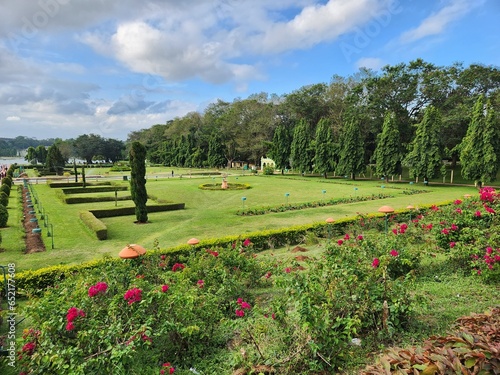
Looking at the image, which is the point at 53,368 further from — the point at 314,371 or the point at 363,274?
the point at 363,274

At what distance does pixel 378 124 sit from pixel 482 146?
1506 centimetres

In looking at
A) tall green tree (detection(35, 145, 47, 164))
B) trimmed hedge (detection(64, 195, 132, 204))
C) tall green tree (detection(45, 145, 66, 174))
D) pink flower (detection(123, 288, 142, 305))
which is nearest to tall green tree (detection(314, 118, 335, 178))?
trimmed hedge (detection(64, 195, 132, 204))

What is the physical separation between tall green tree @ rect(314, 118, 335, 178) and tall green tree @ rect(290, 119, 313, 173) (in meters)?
2.28

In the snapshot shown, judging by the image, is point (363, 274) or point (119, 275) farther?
point (119, 275)

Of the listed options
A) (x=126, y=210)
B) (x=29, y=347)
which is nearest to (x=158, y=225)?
(x=126, y=210)

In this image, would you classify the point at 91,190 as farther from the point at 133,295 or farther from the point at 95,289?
the point at 133,295

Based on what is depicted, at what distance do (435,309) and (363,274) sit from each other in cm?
138

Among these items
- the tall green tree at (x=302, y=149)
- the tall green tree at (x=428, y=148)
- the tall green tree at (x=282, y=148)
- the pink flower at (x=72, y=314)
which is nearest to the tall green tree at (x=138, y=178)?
the pink flower at (x=72, y=314)

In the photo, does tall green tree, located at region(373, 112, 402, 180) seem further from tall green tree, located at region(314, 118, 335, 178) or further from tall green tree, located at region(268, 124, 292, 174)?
tall green tree, located at region(268, 124, 292, 174)

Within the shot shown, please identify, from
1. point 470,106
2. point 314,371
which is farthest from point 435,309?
point 470,106

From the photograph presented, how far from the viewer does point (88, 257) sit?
9664 millimetres

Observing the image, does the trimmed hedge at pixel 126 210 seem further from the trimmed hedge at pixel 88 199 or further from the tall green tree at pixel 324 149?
the tall green tree at pixel 324 149

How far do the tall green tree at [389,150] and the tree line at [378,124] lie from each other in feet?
0.31

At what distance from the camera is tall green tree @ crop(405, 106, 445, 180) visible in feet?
90.1
